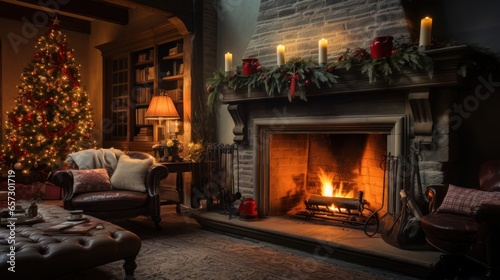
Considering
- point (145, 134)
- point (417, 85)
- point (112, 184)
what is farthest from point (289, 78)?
point (145, 134)

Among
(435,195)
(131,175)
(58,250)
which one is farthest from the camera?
(131,175)

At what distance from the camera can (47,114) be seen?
6.28 m

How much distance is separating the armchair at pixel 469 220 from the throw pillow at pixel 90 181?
3001 millimetres

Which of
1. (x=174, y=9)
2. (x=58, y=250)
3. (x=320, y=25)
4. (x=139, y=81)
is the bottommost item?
(x=58, y=250)

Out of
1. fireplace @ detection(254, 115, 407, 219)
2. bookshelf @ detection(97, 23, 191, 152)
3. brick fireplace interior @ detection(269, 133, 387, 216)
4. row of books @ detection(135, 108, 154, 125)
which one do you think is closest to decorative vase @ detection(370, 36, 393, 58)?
fireplace @ detection(254, 115, 407, 219)

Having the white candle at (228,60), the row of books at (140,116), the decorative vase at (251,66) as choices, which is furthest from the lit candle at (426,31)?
the row of books at (140,116)

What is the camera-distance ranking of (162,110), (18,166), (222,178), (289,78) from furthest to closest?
(18,166)
(162,110)
(222,178)
(289,78)

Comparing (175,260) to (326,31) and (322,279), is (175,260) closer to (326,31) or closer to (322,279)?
(322,279)

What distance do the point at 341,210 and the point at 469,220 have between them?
166 cm

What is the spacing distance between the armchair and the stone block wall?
1.32 m

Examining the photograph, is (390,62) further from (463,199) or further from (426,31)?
(463,199)

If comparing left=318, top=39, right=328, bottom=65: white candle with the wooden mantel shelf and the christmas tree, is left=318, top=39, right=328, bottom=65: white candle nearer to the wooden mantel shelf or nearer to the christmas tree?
the wooden mantel shelf

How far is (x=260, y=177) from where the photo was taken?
428 cm

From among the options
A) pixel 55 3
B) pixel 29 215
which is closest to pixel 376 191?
pixel 29 215
